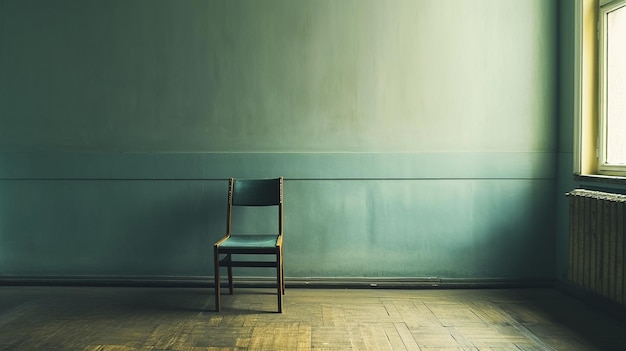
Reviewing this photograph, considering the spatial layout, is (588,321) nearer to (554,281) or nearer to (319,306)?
(554,281)

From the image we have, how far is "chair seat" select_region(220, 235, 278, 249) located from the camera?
122 inches

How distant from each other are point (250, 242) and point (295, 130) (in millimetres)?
992

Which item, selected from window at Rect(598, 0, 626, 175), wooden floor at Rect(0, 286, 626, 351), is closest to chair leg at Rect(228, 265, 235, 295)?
wooden floor at Rect(0, 286, 626, 351)

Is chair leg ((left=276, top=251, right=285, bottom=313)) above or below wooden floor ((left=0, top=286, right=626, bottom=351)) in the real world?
above

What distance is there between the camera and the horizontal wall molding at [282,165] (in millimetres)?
3678

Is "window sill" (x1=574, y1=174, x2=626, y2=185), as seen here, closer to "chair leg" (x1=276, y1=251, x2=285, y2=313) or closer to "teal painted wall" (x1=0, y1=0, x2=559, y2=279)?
A: "teal painted wall" (x1=0, y1=0, x2=559, y2=279)

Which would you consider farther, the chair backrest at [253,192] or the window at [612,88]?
the chair backrest at [253,192]

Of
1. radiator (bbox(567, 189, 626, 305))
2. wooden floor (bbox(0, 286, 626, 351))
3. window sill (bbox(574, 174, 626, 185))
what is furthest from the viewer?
window sill (bbox(574, 174, 626, 185))

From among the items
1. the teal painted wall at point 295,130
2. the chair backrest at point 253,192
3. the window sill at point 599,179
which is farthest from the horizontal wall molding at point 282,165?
the window sill at point 599,179

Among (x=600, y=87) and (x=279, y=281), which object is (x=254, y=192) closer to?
(x=279, y=281)

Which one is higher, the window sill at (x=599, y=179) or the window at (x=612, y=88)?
the window at (x=612, y=88)

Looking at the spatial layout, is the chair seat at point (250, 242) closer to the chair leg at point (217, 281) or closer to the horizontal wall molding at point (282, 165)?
the chair leg at point (217, 281)

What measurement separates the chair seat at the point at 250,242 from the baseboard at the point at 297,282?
50cm

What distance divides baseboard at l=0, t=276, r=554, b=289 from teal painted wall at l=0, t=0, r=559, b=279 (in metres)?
0.06
